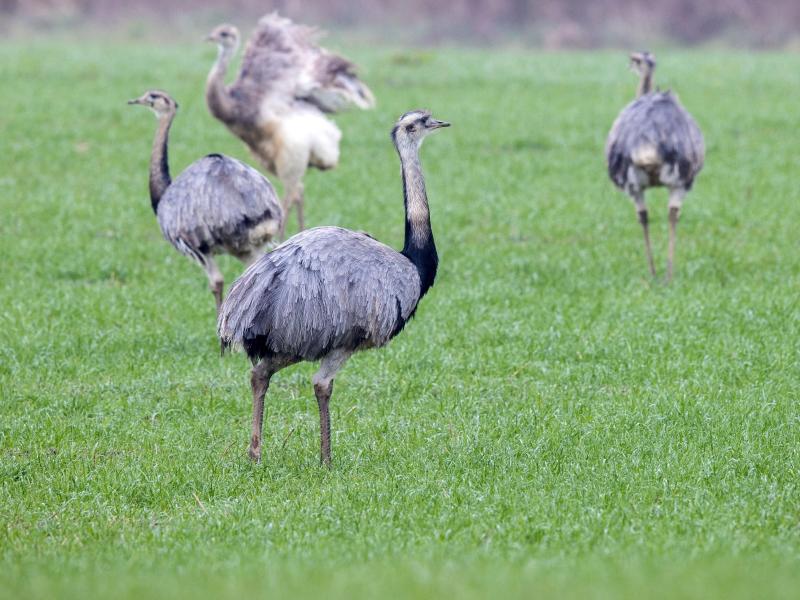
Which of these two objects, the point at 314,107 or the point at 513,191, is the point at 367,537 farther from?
the point at 513,191

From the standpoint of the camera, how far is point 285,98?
46.1ft

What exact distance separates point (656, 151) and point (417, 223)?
16.5ft

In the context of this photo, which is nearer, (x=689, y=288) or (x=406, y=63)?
(x=689, y=288)

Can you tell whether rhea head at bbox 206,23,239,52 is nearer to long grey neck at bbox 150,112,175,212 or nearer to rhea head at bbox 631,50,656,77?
long grey neck at bbox 150,112,175,212

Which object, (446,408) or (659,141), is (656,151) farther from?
(446,408)

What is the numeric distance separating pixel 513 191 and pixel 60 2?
1340 inches

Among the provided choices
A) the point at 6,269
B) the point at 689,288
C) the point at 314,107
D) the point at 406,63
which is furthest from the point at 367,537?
the point at 406,63

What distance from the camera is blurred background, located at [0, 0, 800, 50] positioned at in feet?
143

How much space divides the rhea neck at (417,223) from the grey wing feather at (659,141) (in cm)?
480

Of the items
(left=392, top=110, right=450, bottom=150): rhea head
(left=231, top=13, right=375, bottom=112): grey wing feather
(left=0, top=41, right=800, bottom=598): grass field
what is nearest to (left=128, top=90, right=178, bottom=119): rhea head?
(left=0, top=41, right=800, bottom=598): grass field

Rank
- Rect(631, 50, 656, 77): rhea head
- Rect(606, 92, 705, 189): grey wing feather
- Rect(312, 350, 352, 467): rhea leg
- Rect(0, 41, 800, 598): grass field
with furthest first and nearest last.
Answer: Rect(631, 50, 656, 77): rhea head
Rect(606, 92, 705, 189): grey wing feather
Rect(312, 350, 352, 467): rhea leg
Rect(0, 41, 800, 598): grass field

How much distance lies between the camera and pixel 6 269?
1273cm

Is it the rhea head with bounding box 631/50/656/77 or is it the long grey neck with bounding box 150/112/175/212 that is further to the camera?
the rhea head with bounding box 631/50/656/77

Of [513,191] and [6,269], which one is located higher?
[513,191]
